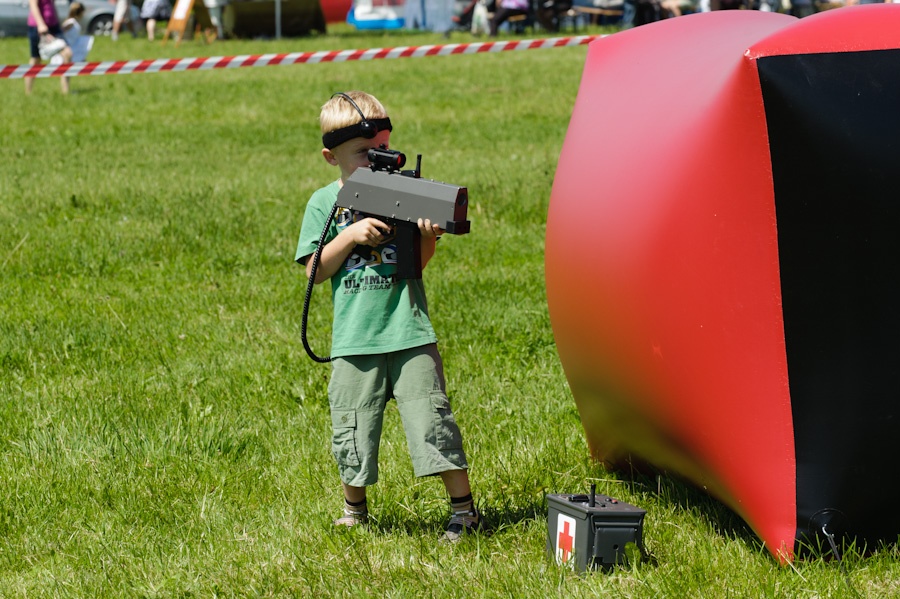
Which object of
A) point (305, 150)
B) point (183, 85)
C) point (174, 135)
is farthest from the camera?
point (183, 85)

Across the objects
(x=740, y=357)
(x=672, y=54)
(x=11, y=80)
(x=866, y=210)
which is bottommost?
(x=11, y=80)

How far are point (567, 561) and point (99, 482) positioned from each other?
5.91 feet

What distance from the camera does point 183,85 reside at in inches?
720

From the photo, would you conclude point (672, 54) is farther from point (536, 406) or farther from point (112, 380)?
point (112, 380)

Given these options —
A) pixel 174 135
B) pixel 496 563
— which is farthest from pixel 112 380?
pixel 174 135

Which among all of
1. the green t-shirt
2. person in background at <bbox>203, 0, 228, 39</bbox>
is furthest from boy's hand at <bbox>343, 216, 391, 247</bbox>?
person in background at <bbox>203, 0, 228, 39</bbox>

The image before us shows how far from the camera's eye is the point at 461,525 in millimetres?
3857

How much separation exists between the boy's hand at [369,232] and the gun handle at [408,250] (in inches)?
1.7

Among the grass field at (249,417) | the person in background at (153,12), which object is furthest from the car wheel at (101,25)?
the grass field at (249,417)

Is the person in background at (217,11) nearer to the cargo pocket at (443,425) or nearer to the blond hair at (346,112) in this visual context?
the blond hair at (346,112)

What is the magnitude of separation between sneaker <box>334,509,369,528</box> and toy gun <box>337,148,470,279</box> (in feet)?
2.70

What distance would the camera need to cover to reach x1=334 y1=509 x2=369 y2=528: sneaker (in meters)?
3.98

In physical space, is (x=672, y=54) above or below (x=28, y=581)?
above

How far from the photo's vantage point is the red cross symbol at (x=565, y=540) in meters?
3.56
